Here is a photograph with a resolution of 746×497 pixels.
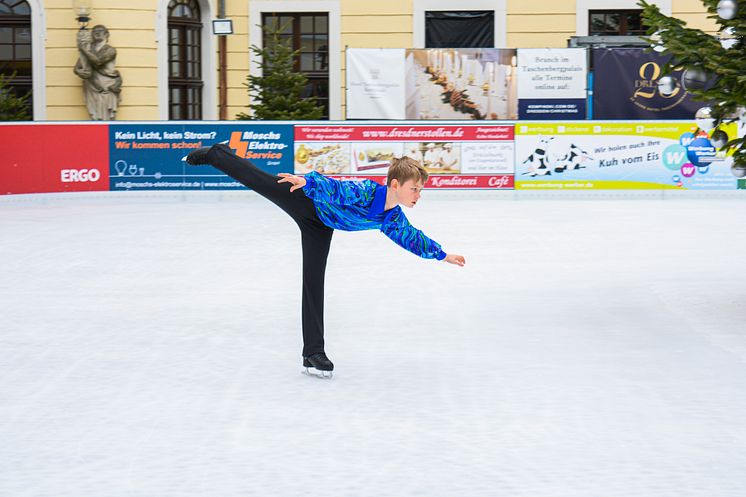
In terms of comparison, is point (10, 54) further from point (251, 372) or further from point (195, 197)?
point (251, 372)

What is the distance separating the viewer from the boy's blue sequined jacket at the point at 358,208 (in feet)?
22.1

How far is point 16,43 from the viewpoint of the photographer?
2561cm

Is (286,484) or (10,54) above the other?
(10,54)

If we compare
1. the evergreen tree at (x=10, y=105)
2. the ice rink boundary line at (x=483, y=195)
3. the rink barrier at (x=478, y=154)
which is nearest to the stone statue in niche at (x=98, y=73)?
the evergreen tree at (x=10, y=105)

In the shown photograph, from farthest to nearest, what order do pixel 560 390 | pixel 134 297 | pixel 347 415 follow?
pixel 134 297
pixel 560 390
pixel 347 415

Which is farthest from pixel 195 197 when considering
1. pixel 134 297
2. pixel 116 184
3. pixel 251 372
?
pixel 251 372

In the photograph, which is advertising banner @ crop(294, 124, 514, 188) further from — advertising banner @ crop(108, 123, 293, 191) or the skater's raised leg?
the skater's raised leg

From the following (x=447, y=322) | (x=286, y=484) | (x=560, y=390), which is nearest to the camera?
(x=286, y=484)

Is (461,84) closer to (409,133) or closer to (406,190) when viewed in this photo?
(409,133)

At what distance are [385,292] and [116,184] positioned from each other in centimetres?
1260

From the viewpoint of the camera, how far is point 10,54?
25641mm

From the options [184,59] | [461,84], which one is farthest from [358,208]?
[184,59]

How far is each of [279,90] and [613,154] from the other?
6.99m

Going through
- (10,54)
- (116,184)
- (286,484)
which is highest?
(10,54)
